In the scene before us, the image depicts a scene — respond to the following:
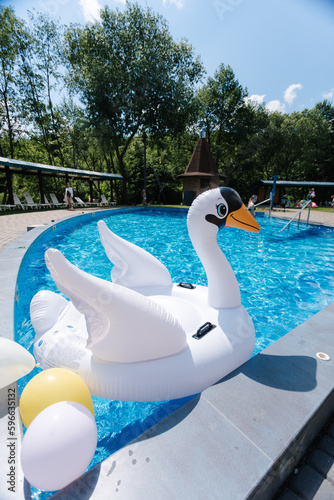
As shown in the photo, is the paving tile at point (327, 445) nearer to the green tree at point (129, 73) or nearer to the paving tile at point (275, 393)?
the paving tile at point (275, 393)

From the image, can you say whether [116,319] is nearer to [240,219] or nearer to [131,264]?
[131,264]

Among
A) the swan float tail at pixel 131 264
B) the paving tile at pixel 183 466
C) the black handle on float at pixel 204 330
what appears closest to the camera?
the paving tile at pixel 183 466

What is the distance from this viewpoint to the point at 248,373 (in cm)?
195

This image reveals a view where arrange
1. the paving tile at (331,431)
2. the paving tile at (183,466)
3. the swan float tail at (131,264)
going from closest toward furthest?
the paving tile at (183,466) → the paving tile at (331,431) → the swan float tail at (131,264)

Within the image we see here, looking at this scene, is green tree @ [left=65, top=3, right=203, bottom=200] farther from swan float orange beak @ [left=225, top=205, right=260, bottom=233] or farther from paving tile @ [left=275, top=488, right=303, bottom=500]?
paving tile @ [left=275, top=488, right=303, bottom=500]

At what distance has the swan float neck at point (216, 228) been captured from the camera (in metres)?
2.50

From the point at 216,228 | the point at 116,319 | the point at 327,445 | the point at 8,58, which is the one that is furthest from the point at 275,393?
the point at 8,58

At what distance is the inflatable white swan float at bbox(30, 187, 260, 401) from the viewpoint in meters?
1.67

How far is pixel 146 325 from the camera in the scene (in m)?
1.75

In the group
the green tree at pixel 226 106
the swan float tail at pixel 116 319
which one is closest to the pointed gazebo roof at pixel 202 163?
the green tree at pixel 226 106

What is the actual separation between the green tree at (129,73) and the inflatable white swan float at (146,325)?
1757cm

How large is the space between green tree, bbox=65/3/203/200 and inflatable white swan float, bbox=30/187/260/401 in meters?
17.6

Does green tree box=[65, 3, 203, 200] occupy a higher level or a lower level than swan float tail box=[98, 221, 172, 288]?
higher

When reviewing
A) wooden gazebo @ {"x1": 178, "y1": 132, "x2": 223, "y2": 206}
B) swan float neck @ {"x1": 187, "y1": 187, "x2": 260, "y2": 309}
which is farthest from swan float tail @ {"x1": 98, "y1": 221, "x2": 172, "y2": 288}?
wooden gazebo @ {"x1": 178, "y1": 132, "x2": 223, "y2": 206}
